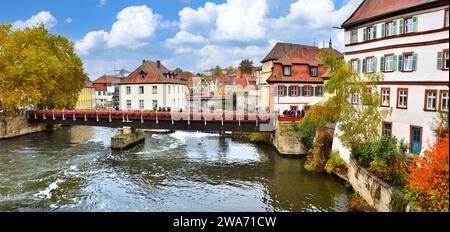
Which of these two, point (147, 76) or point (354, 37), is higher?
point (354, 37)

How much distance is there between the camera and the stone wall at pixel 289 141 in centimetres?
3372

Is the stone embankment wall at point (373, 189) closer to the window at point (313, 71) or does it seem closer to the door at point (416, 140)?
the door at point (416, 140)

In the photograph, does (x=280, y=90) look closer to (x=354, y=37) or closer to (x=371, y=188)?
(x=354, y=37)

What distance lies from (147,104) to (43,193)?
34136 millimetres

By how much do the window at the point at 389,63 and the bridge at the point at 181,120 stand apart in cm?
1190

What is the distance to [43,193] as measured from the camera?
21.7 meters

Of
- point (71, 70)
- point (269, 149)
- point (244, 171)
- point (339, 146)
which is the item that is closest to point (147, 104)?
point (71, 70)

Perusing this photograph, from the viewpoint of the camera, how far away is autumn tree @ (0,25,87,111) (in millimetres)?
45594

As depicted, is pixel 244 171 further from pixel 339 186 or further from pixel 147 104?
pixel 147 104

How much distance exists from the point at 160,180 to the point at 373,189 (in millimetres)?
14044

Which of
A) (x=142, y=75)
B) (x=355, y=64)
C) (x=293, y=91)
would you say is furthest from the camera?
(x=142, y=75)

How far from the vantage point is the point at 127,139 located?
3822 centimetres

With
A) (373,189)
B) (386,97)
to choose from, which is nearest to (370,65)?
(386,97)
